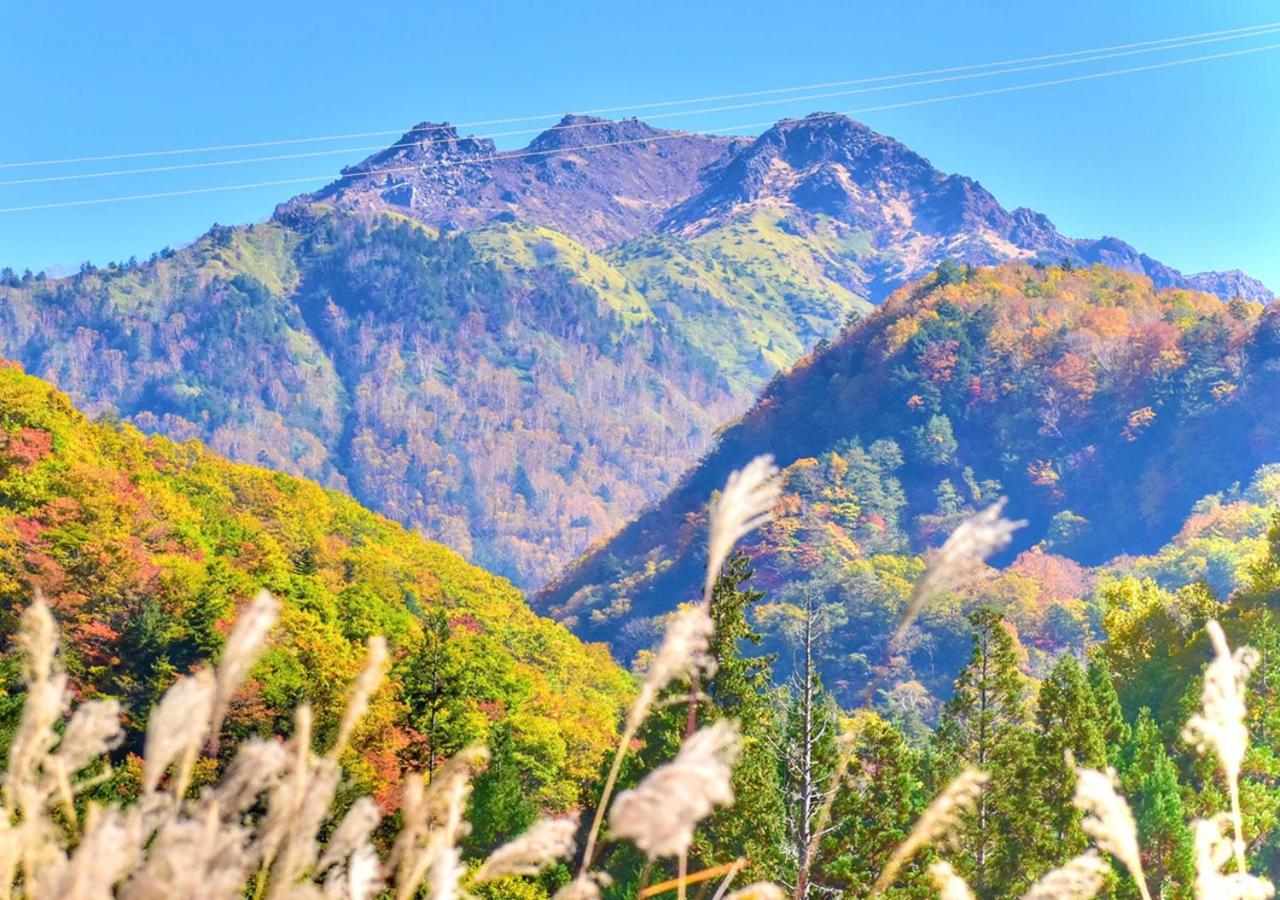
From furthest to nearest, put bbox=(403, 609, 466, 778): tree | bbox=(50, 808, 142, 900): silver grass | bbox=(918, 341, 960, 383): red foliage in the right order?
bbox=(918, 341, 960, 383): red foliage, bbox=(403, 609, 466, 778): tree, bbox=(50, 808, 142, 900): silver grass

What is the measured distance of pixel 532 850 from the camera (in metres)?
2.44

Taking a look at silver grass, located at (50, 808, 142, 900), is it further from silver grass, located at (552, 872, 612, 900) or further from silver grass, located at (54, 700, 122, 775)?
silver grass, located at (552, 872, 612, 900)

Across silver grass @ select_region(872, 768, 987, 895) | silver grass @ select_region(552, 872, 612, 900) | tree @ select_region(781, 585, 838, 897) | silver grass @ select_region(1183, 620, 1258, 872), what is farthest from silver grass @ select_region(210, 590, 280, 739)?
tree @ select_region(781, 585, 838, 897)

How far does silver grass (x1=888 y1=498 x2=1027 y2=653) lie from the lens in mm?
2699

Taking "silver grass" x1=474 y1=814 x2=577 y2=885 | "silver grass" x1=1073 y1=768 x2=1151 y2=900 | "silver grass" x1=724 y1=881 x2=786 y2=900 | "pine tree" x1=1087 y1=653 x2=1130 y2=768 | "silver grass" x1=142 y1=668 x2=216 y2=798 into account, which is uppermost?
"pine tree" x1=1087 y1=653 x2=1130 y2=768

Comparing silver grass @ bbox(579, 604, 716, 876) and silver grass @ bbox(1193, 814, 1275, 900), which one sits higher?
silver grass @ bbox(579, 604, 716, 876)

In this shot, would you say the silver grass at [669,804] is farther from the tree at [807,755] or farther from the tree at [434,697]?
the tree at [434,697]

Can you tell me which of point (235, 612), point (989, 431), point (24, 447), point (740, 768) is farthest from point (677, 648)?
point (989, 431)

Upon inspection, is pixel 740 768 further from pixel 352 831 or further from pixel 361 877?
pixel 352 831

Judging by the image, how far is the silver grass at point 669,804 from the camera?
6.98 ft

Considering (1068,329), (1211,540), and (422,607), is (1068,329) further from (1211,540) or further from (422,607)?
(422,607)

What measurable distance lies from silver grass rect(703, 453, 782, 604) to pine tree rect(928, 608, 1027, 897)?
24523 mm

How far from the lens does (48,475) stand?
45.1 m

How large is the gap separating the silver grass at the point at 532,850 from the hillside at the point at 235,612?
24.7 metres
